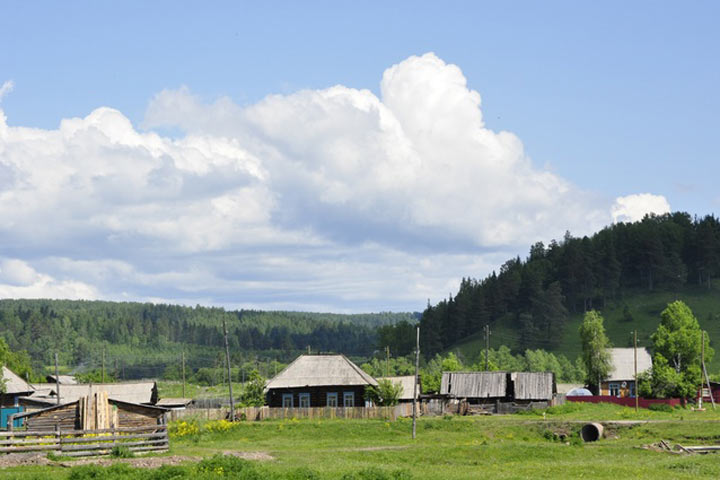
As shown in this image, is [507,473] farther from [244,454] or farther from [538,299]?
[538,299]

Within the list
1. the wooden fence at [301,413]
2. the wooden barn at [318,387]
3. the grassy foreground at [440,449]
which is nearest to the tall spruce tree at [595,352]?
the grassy foreground at [440,449]

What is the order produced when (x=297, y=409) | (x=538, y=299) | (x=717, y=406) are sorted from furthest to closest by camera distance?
1. (x=538, y=299)
2. (x=717, y=406)
3. (x=297, y=409)

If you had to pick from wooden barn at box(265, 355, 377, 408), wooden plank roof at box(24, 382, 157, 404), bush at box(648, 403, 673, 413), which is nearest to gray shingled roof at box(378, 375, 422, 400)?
wooden barn at box(265, 355, 377, 408)

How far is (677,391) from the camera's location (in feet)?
293

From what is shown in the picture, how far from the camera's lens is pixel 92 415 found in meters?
50.2

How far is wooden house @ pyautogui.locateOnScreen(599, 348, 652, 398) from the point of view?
10481cm

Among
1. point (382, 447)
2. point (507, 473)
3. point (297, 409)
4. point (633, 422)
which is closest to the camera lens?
point (507, 473)

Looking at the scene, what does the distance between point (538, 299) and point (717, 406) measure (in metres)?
111

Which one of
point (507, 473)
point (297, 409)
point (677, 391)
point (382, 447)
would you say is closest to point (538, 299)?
point (677, 391)

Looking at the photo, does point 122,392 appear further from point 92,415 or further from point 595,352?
point 595,352

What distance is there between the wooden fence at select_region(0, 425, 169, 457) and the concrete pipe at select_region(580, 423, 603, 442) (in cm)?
2908

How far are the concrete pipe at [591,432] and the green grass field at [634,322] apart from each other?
111 m

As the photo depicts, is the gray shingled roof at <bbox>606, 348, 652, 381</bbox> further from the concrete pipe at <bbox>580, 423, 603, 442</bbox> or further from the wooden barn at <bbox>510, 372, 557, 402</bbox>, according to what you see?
the concrete pipe at <bbox>580, 423, 603, 442</bbox>

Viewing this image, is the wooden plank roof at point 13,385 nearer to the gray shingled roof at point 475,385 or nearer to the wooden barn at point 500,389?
the wooden barn at point 500,389
